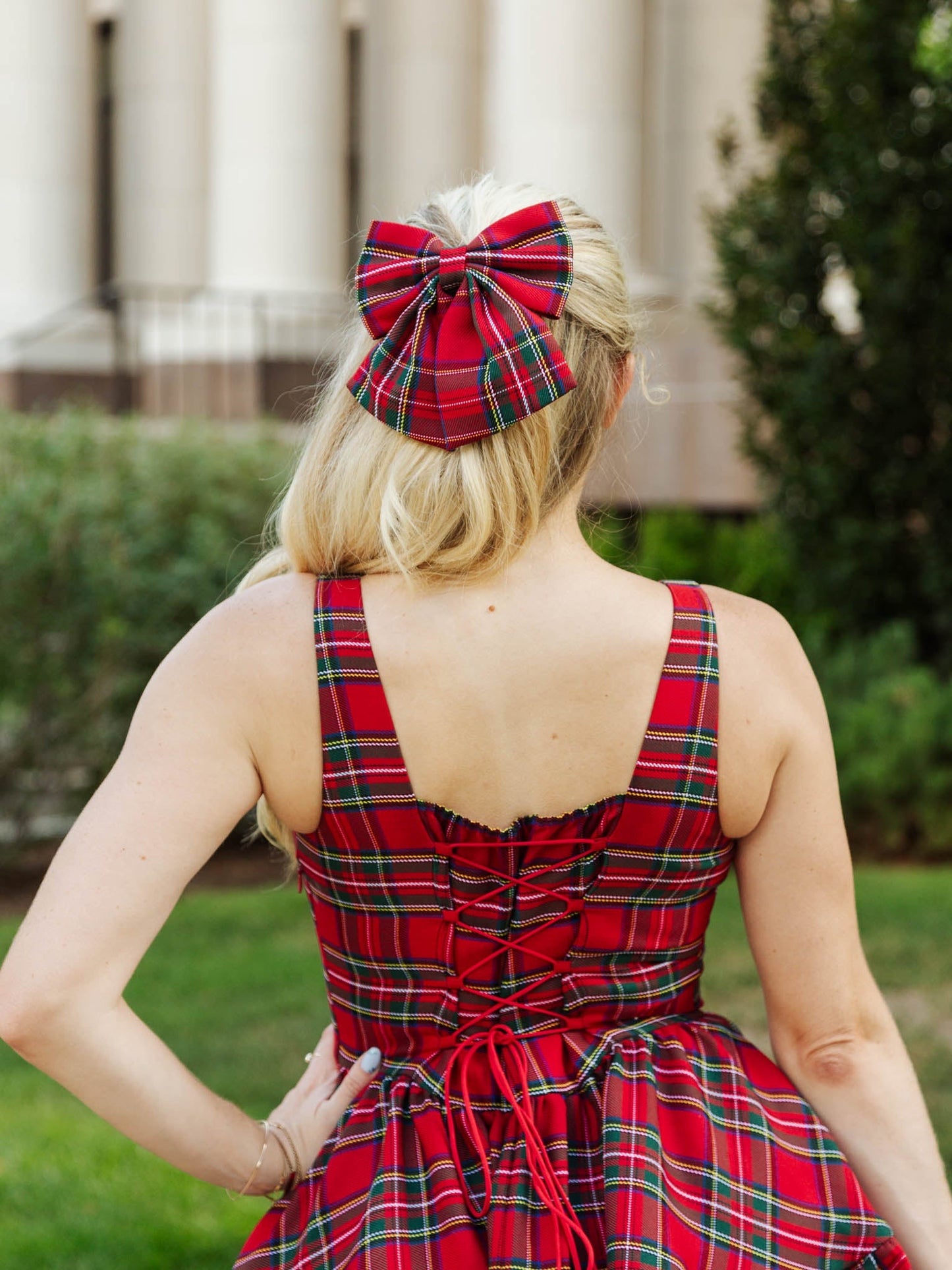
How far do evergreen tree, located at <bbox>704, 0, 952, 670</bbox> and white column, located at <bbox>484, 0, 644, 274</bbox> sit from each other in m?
3.76

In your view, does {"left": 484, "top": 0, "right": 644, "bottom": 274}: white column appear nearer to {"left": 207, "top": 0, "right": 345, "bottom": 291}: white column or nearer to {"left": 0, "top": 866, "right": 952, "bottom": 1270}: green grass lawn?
{"left": 207, "top": 0, "right": 345, "bottom": 291}: white column

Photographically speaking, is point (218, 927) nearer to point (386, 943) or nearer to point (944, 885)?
point (944, 885)

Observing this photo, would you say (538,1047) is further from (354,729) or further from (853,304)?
(853,304)

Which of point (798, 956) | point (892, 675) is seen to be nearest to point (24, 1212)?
point (798, 956)

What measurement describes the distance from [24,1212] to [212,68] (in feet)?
42.3

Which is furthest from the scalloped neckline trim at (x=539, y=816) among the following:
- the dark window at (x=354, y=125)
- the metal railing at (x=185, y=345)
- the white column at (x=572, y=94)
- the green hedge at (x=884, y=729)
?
the dark window at (x=354, y=125)

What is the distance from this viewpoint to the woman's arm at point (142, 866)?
1.53m

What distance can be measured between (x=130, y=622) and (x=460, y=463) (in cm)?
604

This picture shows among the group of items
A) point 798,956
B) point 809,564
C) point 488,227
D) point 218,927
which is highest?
point 488,227

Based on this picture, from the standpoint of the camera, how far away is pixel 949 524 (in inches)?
320

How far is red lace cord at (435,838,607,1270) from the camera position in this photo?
5.14ft

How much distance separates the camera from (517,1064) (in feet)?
5.44

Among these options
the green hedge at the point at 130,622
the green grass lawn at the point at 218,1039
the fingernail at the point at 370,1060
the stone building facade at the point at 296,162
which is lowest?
the green grass lawn at the point at 218,1039

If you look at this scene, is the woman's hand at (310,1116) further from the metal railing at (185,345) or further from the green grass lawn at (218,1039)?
the metal railing at (185,345)
